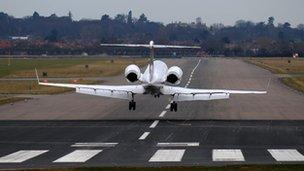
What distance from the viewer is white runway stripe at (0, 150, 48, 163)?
89.4 ft

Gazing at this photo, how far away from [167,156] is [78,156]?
347 centimetres

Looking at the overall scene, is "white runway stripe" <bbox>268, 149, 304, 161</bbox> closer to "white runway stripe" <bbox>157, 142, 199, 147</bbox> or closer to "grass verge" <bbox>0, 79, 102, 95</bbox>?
"white runway stripe" <bbox>157, 142, 199, 147</bbox>

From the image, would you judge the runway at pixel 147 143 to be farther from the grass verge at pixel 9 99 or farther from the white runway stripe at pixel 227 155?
the grass verge at pixel 9 99

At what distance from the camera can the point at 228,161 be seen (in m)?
26.6

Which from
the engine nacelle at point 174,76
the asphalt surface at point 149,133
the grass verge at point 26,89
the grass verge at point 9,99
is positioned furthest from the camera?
the grass verge at point 26,89

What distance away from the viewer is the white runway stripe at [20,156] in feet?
89.4

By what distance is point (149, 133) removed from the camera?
36.6 m

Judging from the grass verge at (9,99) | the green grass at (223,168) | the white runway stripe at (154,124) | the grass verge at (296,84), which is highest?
the green grass at (223,168)

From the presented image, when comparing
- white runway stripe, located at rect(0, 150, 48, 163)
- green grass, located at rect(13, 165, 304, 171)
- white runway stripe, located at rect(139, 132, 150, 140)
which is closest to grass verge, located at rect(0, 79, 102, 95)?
white runway stripe, located at rect(139, 132, 150, 140)

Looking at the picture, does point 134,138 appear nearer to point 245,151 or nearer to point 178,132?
point 178,132

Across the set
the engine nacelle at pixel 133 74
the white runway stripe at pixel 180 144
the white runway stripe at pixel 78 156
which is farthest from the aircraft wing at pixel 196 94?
the white runway stripe at pixel 78 156

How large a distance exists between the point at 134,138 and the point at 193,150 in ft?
16.7

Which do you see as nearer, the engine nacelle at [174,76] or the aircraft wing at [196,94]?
the engine nacelle at [174,76]

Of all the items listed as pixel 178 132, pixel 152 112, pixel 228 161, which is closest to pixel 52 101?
pixel 152 112
